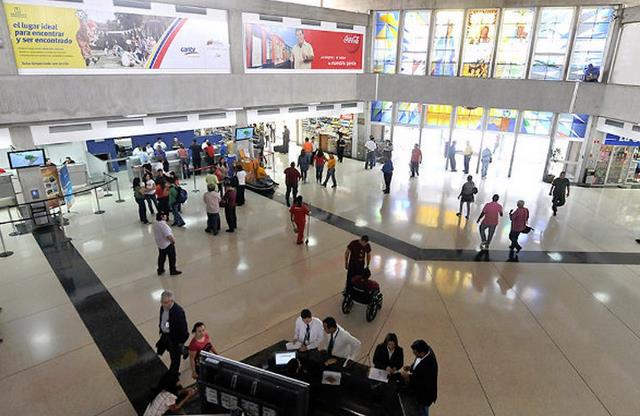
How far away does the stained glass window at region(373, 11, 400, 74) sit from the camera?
17.3 metres

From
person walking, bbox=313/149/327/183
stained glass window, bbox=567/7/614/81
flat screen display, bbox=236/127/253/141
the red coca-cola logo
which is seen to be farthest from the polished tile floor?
the red coca-cola logo

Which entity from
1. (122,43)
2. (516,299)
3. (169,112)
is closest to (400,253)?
(516,299)

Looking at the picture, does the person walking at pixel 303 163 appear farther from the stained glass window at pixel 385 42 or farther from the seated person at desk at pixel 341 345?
the seated person at desk at pixel 341 345

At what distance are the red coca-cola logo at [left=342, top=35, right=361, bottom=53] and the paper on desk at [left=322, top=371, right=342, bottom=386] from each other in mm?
15423

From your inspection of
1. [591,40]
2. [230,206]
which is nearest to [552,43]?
[591,40]

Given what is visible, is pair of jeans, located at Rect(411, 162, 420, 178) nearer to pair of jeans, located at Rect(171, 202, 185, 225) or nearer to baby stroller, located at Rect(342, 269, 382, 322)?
pair of jeans, located at Rect(171, 202, 185, 225)

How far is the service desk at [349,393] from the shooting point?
384 centimetres

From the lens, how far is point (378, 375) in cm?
424

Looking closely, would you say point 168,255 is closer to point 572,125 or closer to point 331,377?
point 331,377

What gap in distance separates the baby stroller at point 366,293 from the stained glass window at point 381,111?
13.5 meters

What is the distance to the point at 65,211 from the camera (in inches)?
451

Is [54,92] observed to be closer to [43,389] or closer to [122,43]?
[122,43]

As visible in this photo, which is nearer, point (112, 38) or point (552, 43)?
point (112, 38)

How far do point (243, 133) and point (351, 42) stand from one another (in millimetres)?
6969
